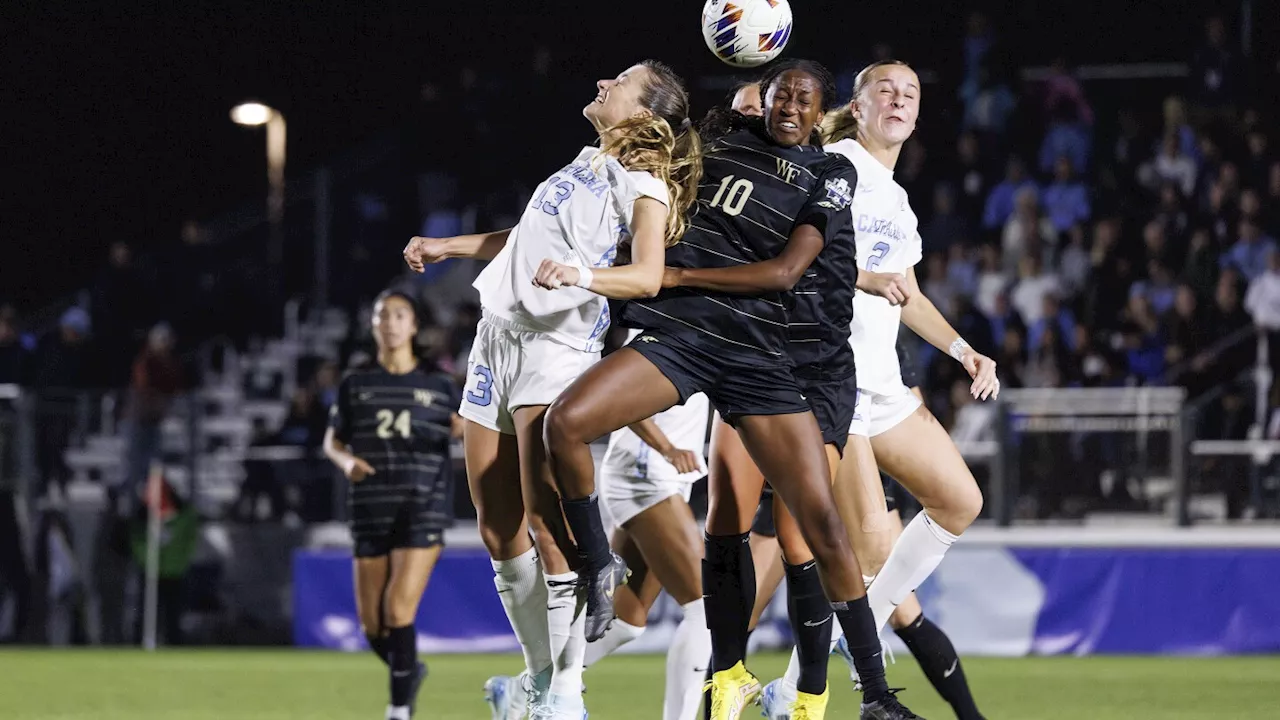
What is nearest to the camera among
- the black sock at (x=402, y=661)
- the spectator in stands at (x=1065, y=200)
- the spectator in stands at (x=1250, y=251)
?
the black sock at (x=402, y=661)

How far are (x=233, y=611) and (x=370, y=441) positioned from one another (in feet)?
21.7

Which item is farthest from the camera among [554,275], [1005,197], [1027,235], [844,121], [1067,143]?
[1067,143]

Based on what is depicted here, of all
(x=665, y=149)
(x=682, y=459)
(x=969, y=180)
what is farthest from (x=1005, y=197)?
(x=665, y=149)

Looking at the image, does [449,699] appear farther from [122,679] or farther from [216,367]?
[216,367]

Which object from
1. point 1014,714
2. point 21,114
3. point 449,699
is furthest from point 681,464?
point 21,114

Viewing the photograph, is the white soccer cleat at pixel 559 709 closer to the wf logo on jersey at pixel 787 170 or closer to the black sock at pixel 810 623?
the black sock at pixel 810 623

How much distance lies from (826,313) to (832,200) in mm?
448

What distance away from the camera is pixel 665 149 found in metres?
5.86

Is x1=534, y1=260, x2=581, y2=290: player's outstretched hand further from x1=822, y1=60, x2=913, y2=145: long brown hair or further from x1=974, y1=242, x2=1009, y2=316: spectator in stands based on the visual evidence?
x1=974, y1=242, x2=1009, y2=316: spectator in stands

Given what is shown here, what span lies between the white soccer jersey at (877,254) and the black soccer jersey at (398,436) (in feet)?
9.03

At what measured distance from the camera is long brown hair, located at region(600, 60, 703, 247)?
577 centimetres

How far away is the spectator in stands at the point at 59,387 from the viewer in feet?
49.7

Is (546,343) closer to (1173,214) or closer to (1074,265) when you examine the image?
(1074,265)

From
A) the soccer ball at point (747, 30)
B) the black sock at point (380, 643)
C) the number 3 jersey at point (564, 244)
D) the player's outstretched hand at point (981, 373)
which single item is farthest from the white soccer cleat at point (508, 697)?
the soccer ball at point (747, 30)
